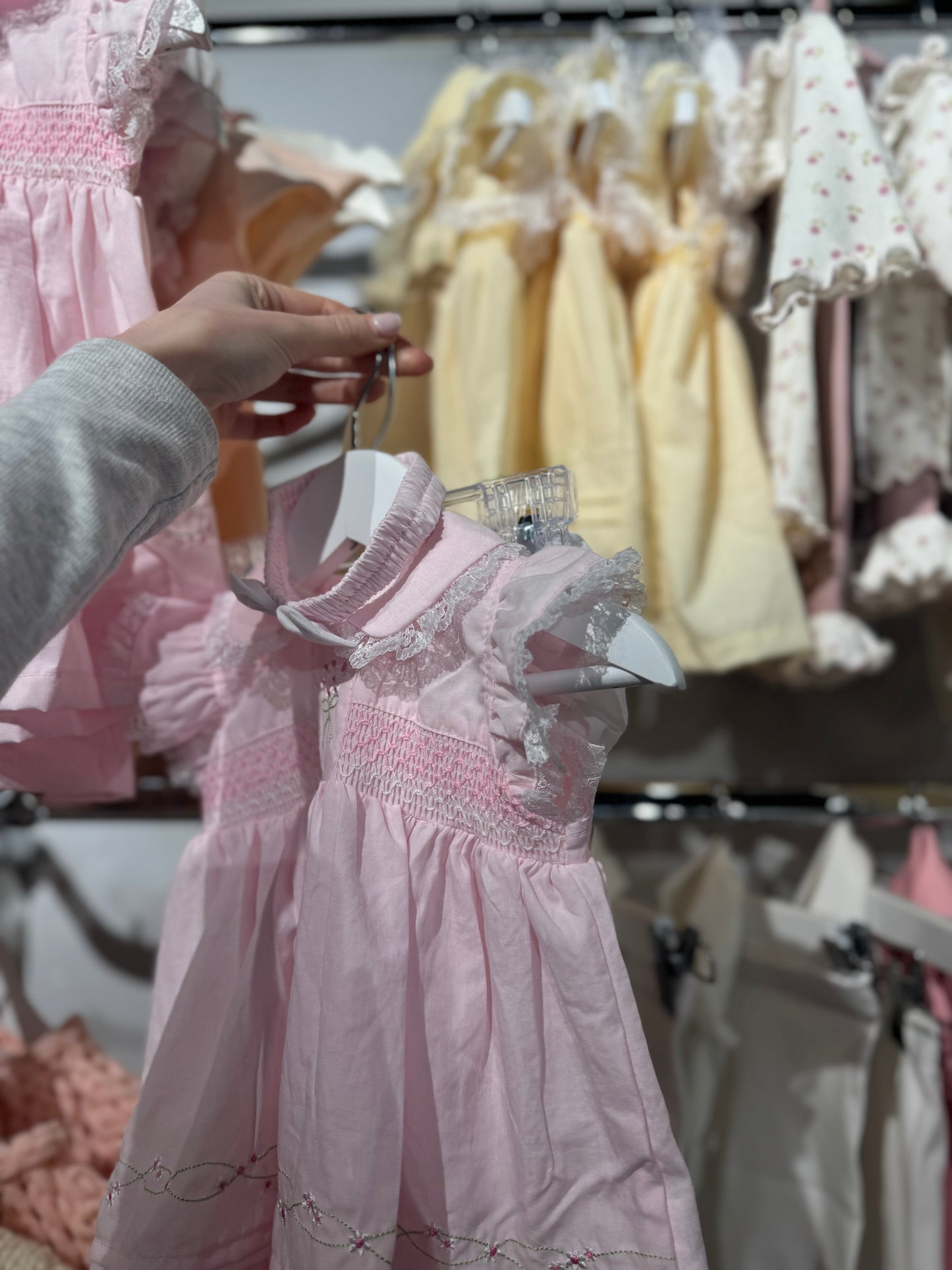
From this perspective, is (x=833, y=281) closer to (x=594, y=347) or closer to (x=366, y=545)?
(x=594, y=347)

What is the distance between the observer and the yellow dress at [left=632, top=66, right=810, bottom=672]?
36.2 inches

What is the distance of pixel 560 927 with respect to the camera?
49 cm

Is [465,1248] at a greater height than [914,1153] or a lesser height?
greater

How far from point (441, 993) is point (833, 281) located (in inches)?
22.1

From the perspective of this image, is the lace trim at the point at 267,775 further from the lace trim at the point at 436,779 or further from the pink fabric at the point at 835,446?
the pink fabric at the point at 835,446

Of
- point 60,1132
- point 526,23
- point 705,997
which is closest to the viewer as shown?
point 60,1132

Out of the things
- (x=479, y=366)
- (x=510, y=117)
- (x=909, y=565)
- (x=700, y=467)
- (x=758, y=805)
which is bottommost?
(x=758, y=805)

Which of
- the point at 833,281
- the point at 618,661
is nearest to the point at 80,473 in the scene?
the point at 618,661

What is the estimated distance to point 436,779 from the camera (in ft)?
1.74

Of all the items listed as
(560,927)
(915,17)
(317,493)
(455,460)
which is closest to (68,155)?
(317,493)

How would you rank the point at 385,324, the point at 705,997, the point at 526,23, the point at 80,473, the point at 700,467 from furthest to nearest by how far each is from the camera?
the point at 526,23 < the point at 700,467 < the point at 705,997 < the point at 385,324 < the point at 80,473

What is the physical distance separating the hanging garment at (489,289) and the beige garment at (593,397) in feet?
0.12

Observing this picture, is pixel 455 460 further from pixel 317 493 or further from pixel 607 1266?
pixel 607 1266

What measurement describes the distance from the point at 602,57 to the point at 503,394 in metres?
0.36
